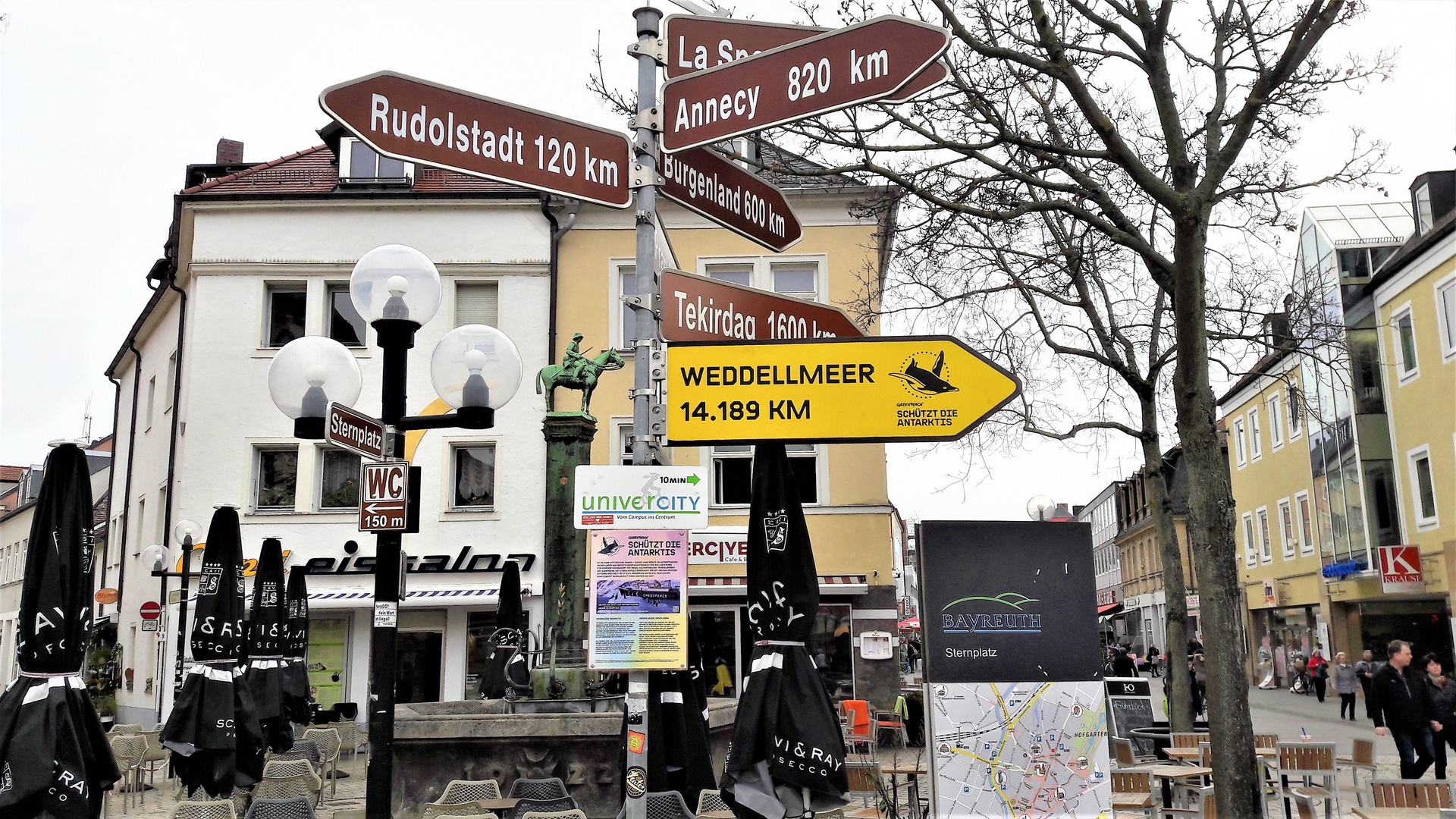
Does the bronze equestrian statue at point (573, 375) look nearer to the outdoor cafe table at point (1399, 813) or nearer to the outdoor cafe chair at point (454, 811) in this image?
the outdoor cafe chair at point (454, 811)

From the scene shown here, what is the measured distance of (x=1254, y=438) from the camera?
144 ft

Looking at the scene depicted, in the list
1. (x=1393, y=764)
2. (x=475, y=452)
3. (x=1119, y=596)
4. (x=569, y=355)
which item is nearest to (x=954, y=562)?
(x=569, y=355)

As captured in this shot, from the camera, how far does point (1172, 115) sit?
8.99m

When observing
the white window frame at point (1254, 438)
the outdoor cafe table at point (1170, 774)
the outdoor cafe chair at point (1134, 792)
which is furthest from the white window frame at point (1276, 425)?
the outdoor cafe chair at point (1134, 792)

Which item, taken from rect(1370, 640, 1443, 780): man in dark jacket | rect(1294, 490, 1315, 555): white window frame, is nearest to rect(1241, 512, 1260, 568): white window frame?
rect(1294, 490, 1315, 555): white window frame

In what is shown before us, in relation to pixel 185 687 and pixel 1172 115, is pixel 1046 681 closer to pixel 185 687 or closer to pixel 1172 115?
pixel 1172 115

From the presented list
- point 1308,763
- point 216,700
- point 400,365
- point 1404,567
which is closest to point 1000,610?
point 400,365

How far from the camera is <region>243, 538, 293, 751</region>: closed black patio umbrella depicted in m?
12.9

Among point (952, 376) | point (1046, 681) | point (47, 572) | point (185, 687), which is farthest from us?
point (185, 687)

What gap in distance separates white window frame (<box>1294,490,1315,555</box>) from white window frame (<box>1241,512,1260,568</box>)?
4.98 meters

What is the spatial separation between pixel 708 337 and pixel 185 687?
6.80 meters

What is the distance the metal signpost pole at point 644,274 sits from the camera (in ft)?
17.1

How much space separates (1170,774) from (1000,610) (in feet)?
15.2

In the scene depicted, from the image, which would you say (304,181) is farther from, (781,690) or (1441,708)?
(1441,708)
